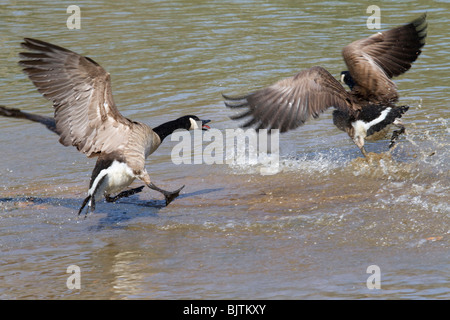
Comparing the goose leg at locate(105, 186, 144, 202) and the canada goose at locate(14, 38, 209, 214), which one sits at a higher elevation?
the canada goose at locate(14, 38, 209, 214)

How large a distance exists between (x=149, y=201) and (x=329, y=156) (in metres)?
2.17

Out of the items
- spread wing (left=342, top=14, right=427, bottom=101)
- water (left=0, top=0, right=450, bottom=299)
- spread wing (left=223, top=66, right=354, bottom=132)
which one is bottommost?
water (left=0, top=0, right=450, bottom=299)

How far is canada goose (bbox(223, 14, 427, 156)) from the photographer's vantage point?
632cm

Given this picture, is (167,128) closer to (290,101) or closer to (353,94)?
(290,101)

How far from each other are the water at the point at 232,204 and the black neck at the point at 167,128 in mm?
558

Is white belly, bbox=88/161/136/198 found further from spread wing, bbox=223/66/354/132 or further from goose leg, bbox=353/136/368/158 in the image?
goose leg, bbox=353/136/368/158

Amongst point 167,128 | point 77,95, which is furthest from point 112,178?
point 167,128

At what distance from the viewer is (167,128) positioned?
709cm

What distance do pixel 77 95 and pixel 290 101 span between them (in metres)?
2.00

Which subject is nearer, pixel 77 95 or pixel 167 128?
pixel 77 95

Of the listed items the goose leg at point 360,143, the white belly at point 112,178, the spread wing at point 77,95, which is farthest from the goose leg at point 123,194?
the goose leg at point 360,143

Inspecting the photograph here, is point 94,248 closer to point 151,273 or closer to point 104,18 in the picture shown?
point 151,273

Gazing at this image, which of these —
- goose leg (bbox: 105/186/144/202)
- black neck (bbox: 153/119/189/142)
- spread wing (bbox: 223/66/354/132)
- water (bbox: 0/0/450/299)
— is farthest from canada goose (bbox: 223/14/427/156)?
goose leg (bbox: 105/186/144/202)

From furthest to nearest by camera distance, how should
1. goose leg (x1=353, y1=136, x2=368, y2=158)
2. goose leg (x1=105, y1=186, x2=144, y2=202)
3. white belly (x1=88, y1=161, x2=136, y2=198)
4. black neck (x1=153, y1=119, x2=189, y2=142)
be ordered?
goose leg (x1=353, y1=136, x2=368, y2=158) → black neck (x1=153, y1=119, x2=189, y2=142) → goose leg (x1=105, y1=186, x2=144, y2=202) → white belly (x1=88, y1=161, x2=136, y2=198)
